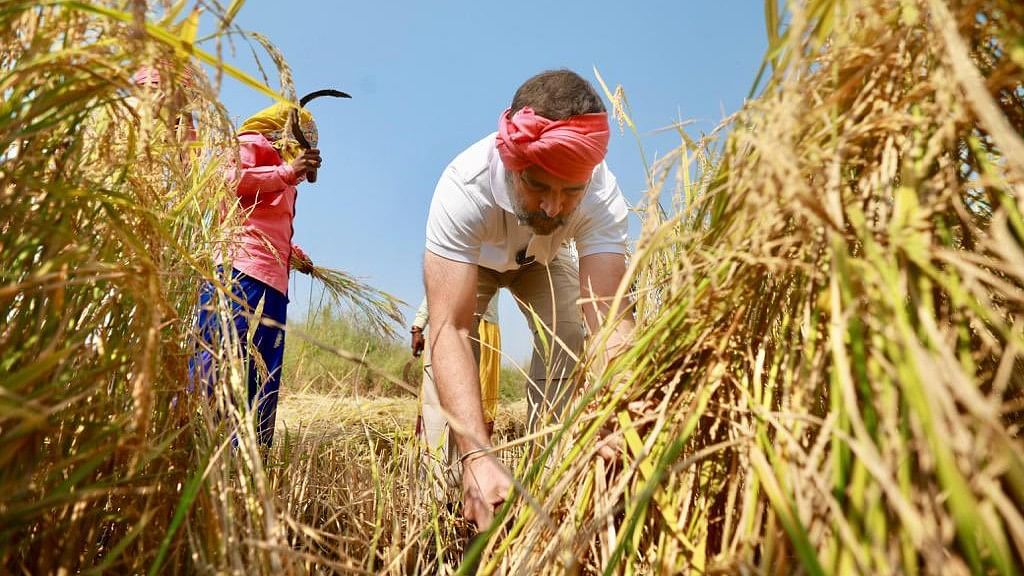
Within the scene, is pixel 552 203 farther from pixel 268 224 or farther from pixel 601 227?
pixel 268 224

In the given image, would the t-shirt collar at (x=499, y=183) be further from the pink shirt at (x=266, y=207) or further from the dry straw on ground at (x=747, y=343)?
the dry straw on ground at (x=747, y=343)

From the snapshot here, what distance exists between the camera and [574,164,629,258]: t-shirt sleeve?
2.04 m

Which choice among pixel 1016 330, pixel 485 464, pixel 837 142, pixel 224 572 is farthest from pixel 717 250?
pixel 485 464

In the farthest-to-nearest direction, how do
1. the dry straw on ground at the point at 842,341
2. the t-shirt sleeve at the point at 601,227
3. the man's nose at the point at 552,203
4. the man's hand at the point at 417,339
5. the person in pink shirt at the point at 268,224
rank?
the man's hand at the point at 417,339
the person in pink shirt at the point at 268,224
the t-shirt sleeve at the point at 601,227
the man's nose at the point at 552,203
the dry straw on ground at the point at 842,341

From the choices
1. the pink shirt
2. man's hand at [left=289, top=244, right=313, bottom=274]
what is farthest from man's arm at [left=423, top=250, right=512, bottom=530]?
man's hand at [left=289, top=244, right=313, bottom=274]

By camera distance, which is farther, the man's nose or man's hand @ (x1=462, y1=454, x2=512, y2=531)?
the man's nose

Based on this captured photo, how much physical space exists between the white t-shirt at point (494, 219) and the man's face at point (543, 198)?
5 centimetres

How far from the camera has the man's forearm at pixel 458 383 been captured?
1504 millimetres

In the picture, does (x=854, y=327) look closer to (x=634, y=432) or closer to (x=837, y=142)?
(x=837, y=142)

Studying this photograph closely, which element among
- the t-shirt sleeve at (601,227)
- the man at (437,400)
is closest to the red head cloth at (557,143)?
the t-shirt sleeve at (601,227)

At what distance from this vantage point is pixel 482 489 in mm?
1309

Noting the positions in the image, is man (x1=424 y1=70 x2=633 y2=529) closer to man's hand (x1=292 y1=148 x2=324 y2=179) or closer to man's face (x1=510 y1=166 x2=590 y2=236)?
man's face (x1=510 y1=166 x2=590 y2=236)

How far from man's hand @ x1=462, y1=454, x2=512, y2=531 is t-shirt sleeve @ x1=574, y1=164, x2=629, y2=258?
921 millimetres

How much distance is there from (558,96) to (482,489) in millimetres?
1090
